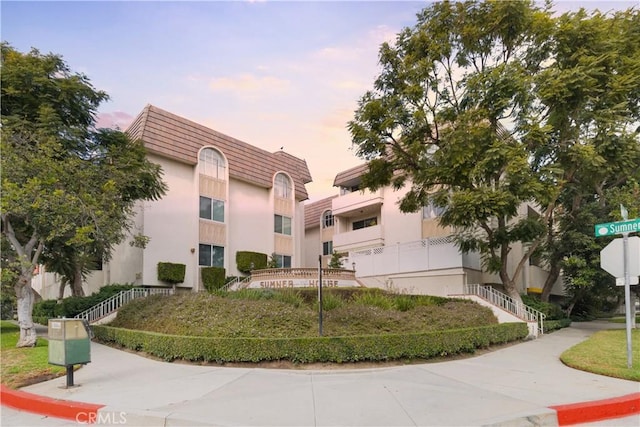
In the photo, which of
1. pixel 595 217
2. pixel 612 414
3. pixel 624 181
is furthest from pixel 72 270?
pixel 624 181

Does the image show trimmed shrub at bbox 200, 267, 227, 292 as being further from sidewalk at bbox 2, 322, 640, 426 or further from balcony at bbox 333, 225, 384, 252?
sidewalk at bbox 2, 322, 640, 426

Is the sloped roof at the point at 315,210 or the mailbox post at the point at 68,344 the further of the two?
the sloped roof at the point at 315,210

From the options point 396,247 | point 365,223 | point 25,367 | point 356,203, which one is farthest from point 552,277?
point 25,367

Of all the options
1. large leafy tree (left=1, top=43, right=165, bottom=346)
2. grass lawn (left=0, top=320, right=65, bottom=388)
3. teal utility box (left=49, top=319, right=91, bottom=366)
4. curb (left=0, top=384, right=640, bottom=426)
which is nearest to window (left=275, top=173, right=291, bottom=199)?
large leafy tree (left=1, top=43, right=165, bottom=346)

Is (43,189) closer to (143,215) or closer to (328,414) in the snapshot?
(328,414)

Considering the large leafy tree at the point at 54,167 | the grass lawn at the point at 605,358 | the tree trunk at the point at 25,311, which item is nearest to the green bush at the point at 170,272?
the large leafy tree at the point at 54,167

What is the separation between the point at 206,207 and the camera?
91.3 ft

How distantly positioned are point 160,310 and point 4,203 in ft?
16.8

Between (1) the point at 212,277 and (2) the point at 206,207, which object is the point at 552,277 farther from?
(2) the point at 206,207

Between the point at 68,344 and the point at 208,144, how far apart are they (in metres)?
21.8

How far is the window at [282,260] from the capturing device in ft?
102

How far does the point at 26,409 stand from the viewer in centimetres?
702

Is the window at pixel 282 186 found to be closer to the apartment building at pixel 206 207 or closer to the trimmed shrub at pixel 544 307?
the apartment building at pixel 206 207

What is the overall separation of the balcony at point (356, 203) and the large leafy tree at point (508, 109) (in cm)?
1061
